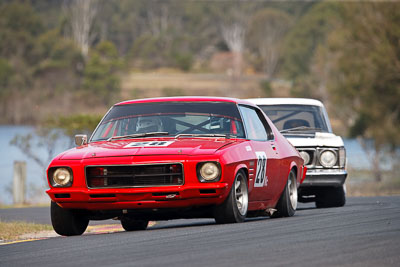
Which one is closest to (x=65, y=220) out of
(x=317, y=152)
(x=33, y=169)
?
(x=317, y=152)

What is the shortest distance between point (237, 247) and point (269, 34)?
96.6 metres

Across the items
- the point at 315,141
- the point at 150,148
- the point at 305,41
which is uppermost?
the point at 305,41

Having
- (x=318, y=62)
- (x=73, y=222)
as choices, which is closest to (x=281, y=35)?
(x=318, y=62)

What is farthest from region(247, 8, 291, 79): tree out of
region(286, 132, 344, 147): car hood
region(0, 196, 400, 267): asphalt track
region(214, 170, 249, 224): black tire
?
region(0, 196, 400, 267): asphalt track

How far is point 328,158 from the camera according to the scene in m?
14.6

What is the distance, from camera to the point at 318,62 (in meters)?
69.7

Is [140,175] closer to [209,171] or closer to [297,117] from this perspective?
[209,171]

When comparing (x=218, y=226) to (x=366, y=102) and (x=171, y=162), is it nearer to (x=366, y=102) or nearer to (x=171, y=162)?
(x=171, y=162)

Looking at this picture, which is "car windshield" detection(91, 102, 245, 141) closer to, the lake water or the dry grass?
the dry grass

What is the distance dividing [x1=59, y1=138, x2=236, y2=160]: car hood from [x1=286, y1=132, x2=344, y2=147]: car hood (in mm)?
4780

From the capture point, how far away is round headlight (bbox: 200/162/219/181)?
9242mm

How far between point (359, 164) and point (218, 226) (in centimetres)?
Result: 2861

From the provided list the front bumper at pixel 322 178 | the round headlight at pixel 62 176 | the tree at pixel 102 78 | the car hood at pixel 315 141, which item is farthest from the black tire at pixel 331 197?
the tree at pixel 102 78

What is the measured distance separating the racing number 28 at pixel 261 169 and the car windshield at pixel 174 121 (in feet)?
1.13
